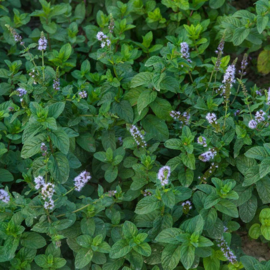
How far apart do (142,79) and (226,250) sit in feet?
4.56

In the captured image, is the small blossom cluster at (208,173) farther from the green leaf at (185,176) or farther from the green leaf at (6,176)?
the green leaf at (6,176)

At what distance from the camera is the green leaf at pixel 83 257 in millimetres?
2752

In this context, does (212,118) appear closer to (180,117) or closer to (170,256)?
(180,117)

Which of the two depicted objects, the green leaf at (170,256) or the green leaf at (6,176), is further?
the green leaf at (6,176)

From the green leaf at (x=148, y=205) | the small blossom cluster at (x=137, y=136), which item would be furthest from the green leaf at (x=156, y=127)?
the green leaf at (x=148, y=205)

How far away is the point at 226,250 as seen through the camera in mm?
2916

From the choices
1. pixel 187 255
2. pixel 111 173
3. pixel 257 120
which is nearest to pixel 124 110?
pixel 111 173

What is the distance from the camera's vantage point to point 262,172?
2.85 meters

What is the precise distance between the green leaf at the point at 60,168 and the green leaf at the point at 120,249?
1.82 feet

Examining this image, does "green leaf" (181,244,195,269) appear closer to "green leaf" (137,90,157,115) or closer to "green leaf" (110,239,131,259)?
"green leaf" (110,239,131,259)

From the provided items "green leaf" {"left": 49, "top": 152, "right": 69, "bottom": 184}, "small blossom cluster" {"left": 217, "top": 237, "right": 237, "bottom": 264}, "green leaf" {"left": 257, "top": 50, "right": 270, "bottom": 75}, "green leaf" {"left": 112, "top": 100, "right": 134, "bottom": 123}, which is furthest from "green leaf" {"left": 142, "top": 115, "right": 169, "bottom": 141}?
"green leaf" {"left": 257, "top": 50, "right": 270, "bottom": 75}

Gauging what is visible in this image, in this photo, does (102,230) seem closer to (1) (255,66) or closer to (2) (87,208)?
(2) (87,208)

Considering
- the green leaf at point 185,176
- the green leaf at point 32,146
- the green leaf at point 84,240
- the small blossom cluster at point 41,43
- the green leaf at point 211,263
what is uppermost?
the small blossom cluster at point 41,43

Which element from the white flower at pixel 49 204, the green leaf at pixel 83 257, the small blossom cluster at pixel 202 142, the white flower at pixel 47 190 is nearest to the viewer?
the white flower at pixel 47 190
